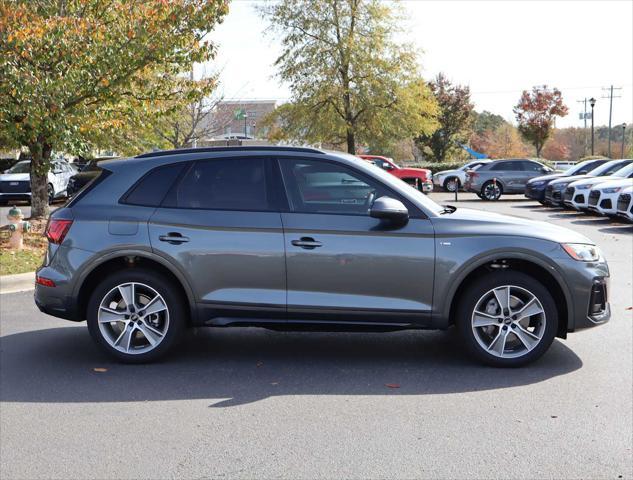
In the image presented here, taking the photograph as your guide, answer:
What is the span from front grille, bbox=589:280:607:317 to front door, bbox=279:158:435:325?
50.8 inches

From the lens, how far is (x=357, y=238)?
234 inches

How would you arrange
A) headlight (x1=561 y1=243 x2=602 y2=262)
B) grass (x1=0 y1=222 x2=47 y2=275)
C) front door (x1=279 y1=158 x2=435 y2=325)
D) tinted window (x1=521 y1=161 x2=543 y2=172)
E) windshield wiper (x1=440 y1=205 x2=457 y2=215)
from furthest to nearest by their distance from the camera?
tinted window (x1=521 y1=161 x2=543 y2=172)
grass (x1=0 y1=222 x2=47 y2=275)
windshield wiper (x1=440 y1=205 x2=457 y2=215)
headlight (x1=561 y1=243 x2=602 y2=262)
front door (x1=279 y1=158 x2=435 y2=325)

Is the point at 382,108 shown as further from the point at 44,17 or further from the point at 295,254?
the point at 295,254

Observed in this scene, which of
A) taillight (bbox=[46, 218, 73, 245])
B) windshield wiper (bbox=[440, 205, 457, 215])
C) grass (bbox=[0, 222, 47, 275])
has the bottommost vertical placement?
grass (bbox=[0, 222, 47, 275])

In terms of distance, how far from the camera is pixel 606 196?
62.4ft

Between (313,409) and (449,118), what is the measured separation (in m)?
52.4

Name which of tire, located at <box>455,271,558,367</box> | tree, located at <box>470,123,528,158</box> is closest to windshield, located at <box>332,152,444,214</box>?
tire, located at <box>455,271,558,367</box>

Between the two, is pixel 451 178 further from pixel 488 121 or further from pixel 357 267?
pixel 488 121

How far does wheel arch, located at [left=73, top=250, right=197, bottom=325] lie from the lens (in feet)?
20.0

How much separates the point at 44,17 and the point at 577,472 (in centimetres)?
1212

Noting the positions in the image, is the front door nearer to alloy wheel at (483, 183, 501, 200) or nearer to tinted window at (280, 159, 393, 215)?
tinted window at (280, 159, 393, 215)

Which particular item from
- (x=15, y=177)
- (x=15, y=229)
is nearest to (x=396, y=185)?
(x=15, y=229)

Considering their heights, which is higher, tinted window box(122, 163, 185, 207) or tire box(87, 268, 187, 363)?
tinted window box(122, 163, 185, 207)

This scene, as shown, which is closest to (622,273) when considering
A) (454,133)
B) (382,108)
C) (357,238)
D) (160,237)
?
(357,238)
